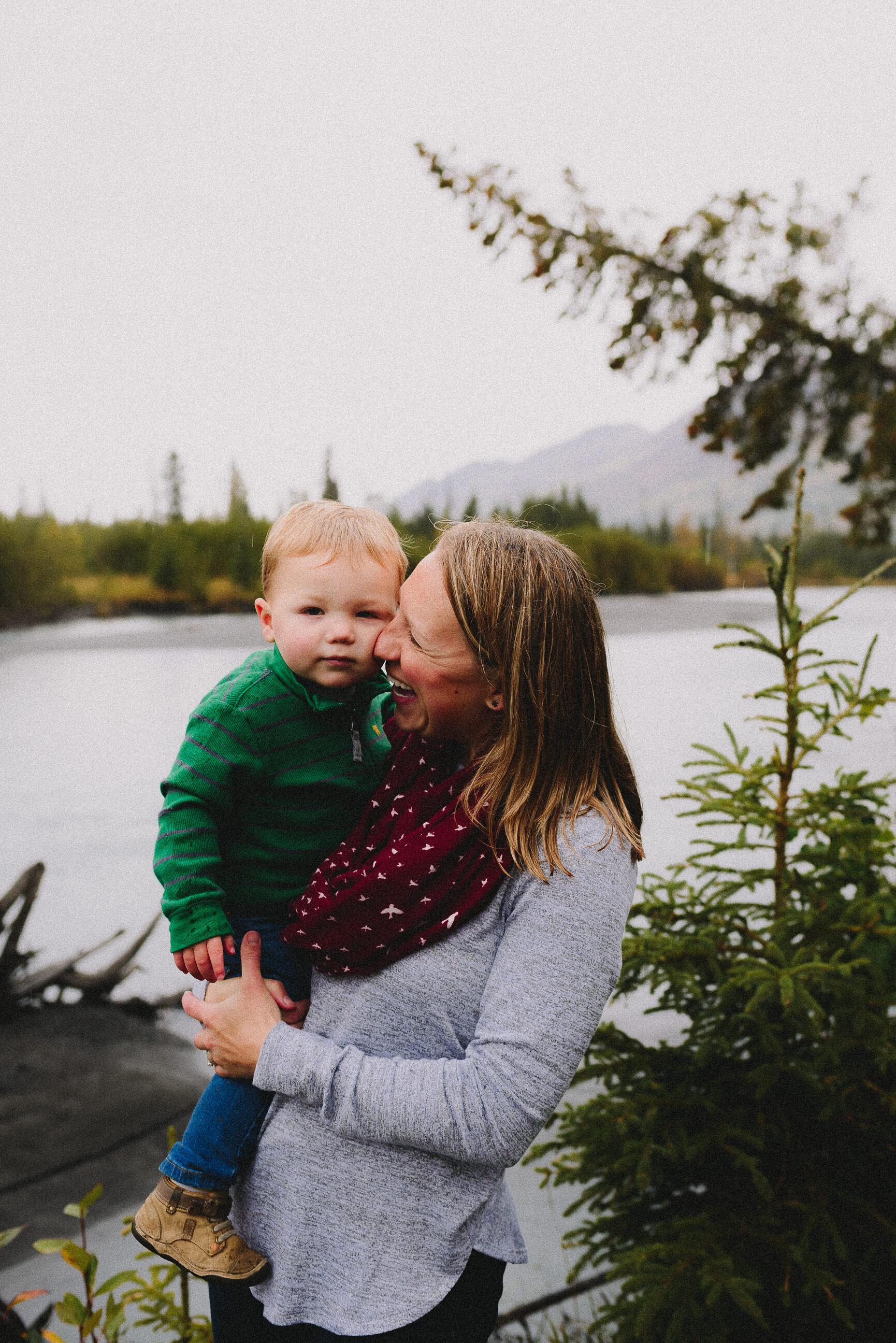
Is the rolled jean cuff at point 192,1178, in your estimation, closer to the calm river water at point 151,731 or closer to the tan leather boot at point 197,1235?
the tan leather boot at point 197,1235

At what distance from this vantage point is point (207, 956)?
1.01 metres

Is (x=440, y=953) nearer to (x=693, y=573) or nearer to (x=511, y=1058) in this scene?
(x=511, y=1058)

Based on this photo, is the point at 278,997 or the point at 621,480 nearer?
the point at 278,997

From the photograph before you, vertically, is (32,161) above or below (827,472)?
above

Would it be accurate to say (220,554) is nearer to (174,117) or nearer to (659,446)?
(174,117)

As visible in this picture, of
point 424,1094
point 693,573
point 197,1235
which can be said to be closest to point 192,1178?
point 197,1235

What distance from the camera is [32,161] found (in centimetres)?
302

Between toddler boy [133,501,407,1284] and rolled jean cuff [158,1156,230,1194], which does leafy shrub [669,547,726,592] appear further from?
rolled jean cuff [158,1156,230,1194]

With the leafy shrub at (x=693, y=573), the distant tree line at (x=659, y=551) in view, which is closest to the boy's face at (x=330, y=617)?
the distant tree line at (x=659, y=551)

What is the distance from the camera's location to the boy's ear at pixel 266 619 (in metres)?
1.12

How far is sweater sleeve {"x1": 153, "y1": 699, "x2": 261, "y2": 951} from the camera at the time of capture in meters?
1.00

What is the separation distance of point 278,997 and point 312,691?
367mm

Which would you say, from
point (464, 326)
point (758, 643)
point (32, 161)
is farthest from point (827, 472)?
point (32, 161)

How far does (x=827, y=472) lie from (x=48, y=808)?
350 centimetres
